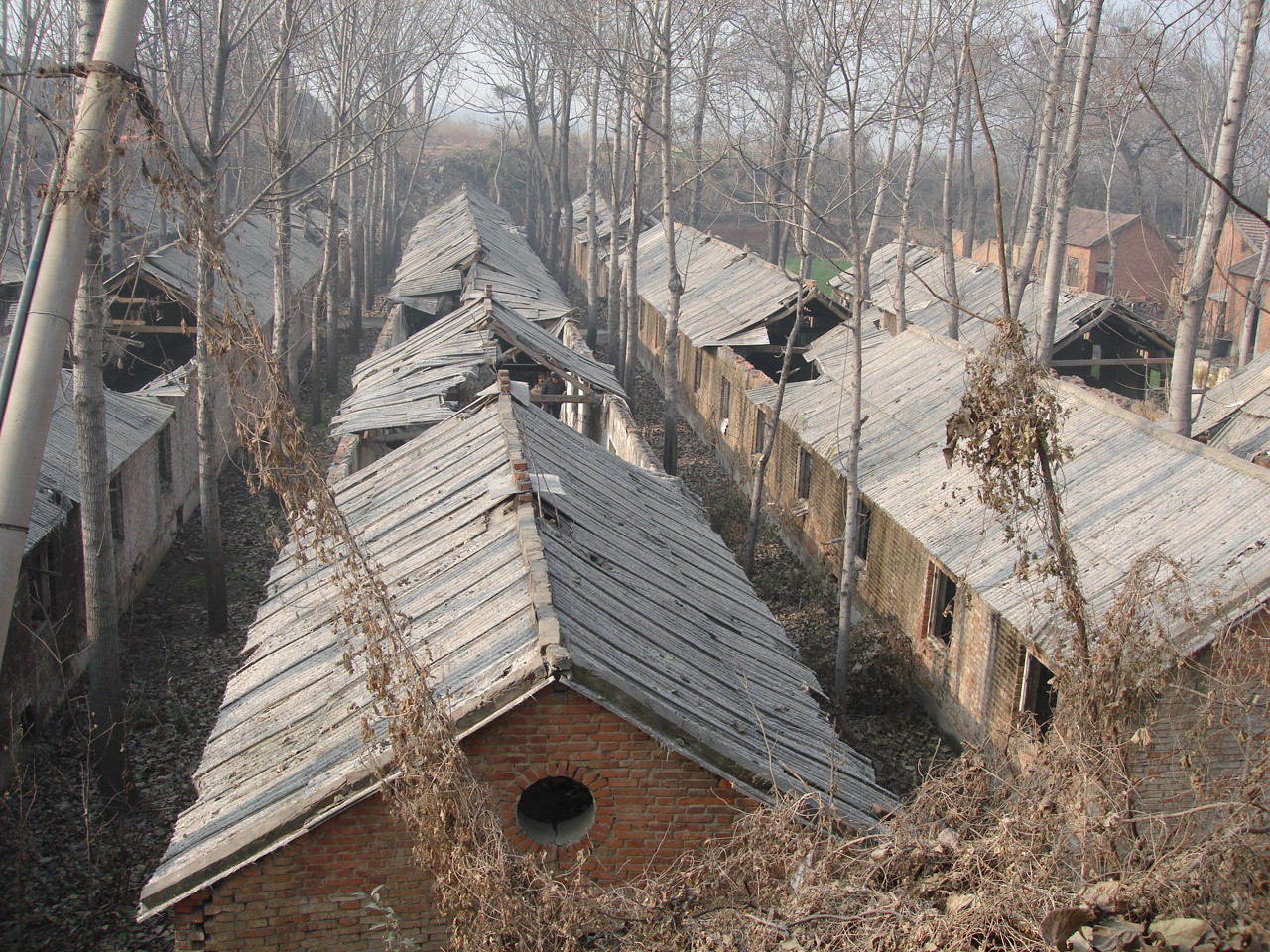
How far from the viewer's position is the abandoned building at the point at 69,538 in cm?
1047

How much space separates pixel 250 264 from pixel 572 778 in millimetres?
24327

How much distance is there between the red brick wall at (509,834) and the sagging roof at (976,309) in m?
14.2

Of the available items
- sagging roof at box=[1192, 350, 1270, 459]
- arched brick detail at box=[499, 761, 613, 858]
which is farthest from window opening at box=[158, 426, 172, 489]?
sagging roof at box=[1192, 350, 1270, 459]

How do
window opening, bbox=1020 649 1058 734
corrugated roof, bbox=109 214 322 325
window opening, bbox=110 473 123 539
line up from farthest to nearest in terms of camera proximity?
1. corrugated roof, bbox=109 214 322 325
2. window opening, bbox=110 473 123 539
3. window opening, bbox=1020 649 1058 734

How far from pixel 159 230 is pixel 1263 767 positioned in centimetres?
3168

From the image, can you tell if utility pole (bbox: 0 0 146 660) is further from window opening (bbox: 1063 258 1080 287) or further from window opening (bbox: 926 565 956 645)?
window opening (bbox: 1063 258 1080 287)

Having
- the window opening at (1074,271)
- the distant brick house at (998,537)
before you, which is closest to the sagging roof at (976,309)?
the distant brick house at (998,537)

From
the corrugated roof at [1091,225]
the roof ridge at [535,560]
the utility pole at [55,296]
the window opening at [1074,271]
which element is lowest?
the window opening at [1074,271]

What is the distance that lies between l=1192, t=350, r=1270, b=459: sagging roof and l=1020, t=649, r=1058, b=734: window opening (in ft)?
22.6

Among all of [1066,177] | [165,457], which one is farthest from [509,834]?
[1066,177]

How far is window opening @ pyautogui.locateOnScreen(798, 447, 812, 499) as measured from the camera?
17.7 metres

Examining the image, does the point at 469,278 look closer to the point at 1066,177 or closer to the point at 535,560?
the point at 1066,177

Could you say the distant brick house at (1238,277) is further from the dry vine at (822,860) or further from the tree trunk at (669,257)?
the dry vine at (822,860)

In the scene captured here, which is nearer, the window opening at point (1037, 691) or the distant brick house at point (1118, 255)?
the window opening at point (1037, 691)
